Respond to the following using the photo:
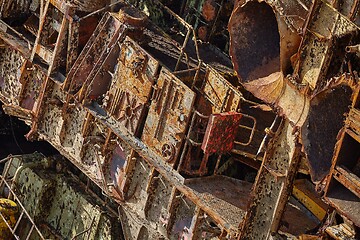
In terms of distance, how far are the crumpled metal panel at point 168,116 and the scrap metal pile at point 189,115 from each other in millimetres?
21

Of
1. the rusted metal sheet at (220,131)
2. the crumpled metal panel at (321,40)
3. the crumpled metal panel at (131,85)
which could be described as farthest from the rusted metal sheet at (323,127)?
the crumpled metal panel at (131,85)

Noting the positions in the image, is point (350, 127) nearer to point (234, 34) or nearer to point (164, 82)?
point (234, 34)

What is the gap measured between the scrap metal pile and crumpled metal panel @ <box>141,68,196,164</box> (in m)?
0.02

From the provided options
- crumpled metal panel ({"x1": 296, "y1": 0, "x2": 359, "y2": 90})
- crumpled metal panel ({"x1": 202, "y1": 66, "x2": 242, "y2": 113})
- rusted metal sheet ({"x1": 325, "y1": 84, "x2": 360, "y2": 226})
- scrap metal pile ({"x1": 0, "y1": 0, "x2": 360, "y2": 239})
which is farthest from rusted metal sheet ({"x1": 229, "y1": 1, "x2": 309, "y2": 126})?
rusted metal sheet ({"x1": 325, "y1": 84, "x2": 360, "y2": 226})

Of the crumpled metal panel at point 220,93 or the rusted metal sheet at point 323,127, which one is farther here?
the crumpled metal panel at point 220,93

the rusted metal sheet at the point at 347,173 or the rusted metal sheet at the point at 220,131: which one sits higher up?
the rusted metal sheet at the point at 347,173

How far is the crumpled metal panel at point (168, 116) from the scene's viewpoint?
1235 cm

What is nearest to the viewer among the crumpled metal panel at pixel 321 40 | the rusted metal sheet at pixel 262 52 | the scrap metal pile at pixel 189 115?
the crumpled metal panel at pixel 321 40

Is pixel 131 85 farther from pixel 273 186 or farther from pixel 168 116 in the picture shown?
pixel 273 186

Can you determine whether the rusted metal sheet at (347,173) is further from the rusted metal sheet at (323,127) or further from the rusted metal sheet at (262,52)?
the rusted metal sheet at (262,52)

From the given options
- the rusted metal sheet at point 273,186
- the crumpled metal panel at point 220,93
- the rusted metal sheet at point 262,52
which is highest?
the rusted metal sheet at point 262,52

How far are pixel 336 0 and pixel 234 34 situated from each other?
1.68 m

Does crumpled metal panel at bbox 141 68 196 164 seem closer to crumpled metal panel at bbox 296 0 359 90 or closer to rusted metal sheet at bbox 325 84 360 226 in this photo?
crumpled metal panel at bbox 296 0 359 90

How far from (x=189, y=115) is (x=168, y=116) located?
443mm
